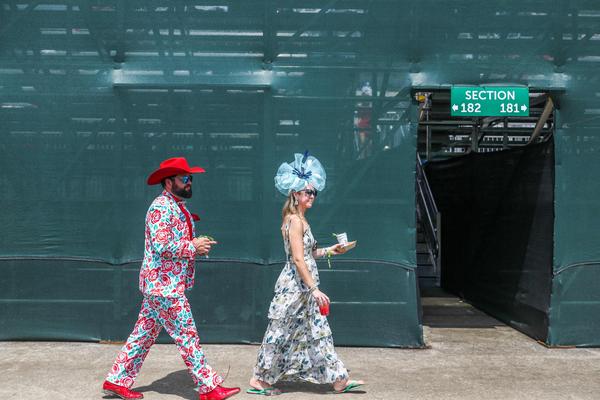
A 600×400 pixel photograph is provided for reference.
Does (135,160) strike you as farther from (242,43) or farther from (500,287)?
(500,287)

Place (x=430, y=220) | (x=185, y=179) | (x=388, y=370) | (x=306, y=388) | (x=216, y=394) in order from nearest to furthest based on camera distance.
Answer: (x=216, y=394)
(x=185, y=179)
(x=306, y=388)
(x=388, y=370)
(x=430, y=220)

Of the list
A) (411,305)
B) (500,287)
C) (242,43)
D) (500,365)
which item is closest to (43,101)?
(242,43)

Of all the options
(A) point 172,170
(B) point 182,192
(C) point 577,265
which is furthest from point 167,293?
(C) point 577,265

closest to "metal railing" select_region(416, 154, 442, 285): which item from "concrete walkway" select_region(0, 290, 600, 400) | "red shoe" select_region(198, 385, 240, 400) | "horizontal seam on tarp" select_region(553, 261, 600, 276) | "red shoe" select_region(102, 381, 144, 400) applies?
"concrete walkway" select_region(0, 290, 600, 400)

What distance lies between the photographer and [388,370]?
18.2ft

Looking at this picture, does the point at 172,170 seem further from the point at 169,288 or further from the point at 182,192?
the point at 169,288

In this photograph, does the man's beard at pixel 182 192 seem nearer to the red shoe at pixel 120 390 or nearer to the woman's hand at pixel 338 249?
the woman's hand at pixel 338 249

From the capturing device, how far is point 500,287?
7992 millimetres

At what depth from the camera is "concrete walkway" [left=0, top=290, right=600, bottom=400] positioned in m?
4.91

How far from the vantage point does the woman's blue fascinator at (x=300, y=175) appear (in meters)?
4.79

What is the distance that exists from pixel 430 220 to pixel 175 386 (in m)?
6.62

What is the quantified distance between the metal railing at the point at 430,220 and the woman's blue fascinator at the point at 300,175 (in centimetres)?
601

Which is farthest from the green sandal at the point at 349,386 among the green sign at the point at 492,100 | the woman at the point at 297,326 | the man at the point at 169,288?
the green sign at the point at 492,100

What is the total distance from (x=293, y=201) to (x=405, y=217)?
6.20ft
